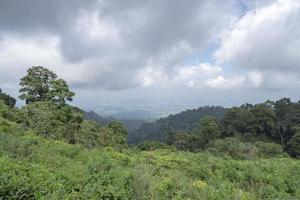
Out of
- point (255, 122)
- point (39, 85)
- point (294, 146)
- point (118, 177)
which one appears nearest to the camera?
point (118, 177)

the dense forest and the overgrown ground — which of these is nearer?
the overgrown ground

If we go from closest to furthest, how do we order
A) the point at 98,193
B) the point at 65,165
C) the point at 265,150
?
the point at 98,193 → the point at 65,165 → the point at 265,150

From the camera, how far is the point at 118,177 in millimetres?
7641

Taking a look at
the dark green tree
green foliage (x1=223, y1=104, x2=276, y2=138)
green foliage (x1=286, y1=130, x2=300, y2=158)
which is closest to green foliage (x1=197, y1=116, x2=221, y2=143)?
green foliage (x1=223, y1=104, x2=276, y2=138)

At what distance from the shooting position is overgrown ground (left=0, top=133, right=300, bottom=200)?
623cm

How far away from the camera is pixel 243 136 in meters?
56.0

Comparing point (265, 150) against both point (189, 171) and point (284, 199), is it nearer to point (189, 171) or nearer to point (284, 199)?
point (189, 171)

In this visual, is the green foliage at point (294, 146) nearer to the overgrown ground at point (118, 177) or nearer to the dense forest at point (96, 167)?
the dense forest at point (96, 167)

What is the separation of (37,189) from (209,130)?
54700 mm

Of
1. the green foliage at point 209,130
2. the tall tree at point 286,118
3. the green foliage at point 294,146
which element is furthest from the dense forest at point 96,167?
the tall tree at point 286,118

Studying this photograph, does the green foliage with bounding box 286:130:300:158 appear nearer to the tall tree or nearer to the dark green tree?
the tall tree

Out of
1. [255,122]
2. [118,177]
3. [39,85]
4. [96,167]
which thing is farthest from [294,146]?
[118,177]

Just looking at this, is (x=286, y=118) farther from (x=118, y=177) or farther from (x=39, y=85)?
(x=118, y=177)

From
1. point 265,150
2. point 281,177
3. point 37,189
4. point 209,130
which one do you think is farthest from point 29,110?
point 209,130
